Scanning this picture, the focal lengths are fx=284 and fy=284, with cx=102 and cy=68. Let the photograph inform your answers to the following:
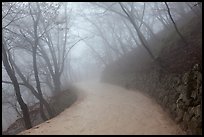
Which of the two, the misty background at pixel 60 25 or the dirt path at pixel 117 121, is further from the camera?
the misty background at pixel 60 25

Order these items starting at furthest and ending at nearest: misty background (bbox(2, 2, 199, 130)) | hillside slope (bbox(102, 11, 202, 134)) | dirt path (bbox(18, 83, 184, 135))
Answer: misty background (bbox(2, 2, 199, 130)) < dirt path (bbox(18, 83, 184, 135)) < hillside slope (bbox(102, 11, 202, 134))

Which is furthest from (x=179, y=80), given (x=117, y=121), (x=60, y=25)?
(x=60, y=25)

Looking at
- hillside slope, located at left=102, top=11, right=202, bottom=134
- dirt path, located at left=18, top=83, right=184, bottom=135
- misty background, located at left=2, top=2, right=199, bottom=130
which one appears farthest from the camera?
misty background, located at left=2, top=2, right=199, bottom=130

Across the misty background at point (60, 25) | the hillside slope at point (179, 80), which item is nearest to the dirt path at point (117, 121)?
the hillside slope at point (179, 80)

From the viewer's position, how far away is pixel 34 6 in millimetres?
22141

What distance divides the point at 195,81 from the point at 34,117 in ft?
55.0

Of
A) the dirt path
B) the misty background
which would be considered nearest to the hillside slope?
the dirt path

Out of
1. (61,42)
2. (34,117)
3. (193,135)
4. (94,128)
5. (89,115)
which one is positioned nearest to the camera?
(193,135)

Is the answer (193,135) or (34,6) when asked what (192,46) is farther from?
(34,6)

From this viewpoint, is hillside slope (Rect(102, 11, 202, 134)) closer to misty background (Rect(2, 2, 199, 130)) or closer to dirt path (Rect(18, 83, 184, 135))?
dirt path (Rect(18, 83, 184, 135))

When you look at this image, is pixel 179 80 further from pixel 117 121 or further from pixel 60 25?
pixel 60 25

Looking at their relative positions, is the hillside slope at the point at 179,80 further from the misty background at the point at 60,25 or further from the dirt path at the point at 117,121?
the misty background at the point at 60,25

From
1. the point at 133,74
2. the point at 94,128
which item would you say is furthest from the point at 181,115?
the point at 133,74

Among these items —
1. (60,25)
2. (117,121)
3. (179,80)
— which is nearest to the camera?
(117,121)
